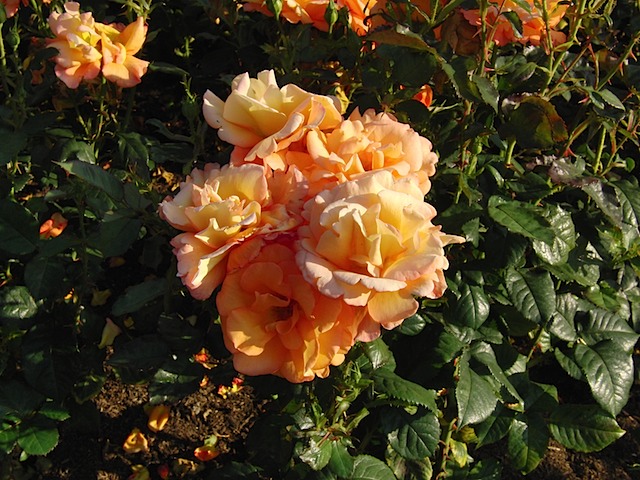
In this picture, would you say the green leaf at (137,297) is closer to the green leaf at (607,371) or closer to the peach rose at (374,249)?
the peach rose at (374,249)

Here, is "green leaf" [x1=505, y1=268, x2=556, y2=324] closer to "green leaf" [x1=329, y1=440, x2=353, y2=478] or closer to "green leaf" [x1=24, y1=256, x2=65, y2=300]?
"green leaf" [x1=329, y1=440, x2=353, y2=478]

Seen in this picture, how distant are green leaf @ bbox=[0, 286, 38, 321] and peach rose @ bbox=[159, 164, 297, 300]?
81cm

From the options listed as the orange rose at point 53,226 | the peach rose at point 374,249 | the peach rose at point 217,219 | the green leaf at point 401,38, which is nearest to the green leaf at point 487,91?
the green leaf at point 401,38

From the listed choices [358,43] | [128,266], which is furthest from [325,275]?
[128,266]

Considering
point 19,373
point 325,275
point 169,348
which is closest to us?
point 325,275

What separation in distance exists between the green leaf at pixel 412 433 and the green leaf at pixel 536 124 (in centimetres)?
60

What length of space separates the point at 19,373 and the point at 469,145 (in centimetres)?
137

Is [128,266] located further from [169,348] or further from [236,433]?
[169,348]

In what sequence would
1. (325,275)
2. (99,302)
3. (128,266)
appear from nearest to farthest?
1. (325,275)
2. (99,302)
3. (128,266)

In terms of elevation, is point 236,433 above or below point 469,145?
below

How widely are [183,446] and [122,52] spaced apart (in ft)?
3.56

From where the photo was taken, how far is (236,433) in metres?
2.07

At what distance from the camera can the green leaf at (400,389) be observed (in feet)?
4.44

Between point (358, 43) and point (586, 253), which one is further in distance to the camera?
point (586, 253)
